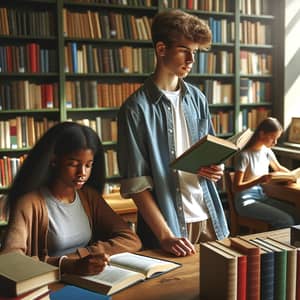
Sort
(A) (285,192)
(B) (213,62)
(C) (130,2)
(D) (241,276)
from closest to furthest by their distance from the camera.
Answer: (D) (241,276) < (A) (285,192) < (C) (130,2) < (B) (213,62)

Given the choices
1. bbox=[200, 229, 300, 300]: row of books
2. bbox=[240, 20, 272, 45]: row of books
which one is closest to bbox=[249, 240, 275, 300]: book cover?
bbox=[200, 229, 300, 300]: row of books

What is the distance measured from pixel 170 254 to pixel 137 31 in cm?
325


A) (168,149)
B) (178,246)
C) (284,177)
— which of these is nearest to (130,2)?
(284,177)

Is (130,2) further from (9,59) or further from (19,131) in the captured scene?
(19,131)

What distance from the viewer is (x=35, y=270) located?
3.54 ft

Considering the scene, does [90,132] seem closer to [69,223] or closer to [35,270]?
[69,223]

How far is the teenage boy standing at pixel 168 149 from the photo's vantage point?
163cm

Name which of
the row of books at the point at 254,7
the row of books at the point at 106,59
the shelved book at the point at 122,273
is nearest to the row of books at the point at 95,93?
the row of books at the point at 106,59

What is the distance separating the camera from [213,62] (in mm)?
4953

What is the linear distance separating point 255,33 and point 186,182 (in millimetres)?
3865

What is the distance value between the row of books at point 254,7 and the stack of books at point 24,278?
4.49m

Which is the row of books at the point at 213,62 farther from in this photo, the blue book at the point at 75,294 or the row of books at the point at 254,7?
the blue book at the point at 75,294

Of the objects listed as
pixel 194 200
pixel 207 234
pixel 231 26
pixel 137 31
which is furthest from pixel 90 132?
pixel 231 26

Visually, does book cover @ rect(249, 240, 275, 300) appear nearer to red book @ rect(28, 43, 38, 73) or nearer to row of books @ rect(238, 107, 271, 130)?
red book @ rect(28, 43, 38, 73)
